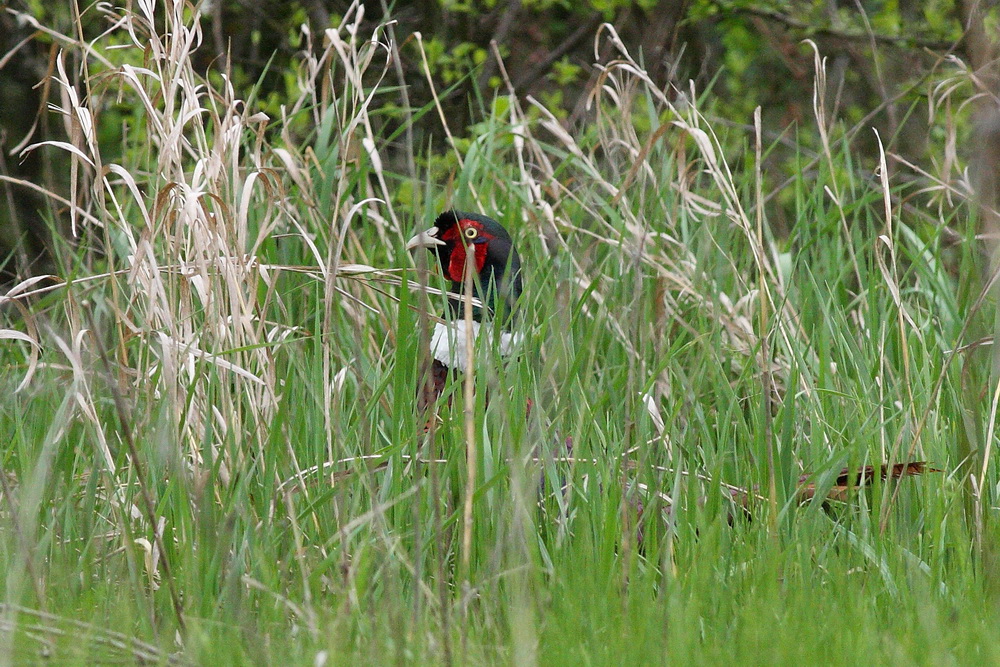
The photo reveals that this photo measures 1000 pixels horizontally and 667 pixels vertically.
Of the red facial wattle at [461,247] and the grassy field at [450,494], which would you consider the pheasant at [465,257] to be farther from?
the grassy field at [450,494]

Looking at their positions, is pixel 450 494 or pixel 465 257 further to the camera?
pixel 465 257

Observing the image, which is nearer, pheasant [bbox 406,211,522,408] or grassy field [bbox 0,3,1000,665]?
grassy field [bbox 0,3,1000,665]

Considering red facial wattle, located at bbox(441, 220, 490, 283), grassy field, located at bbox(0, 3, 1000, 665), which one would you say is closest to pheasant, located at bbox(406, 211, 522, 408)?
red facial wattle, located at bbox(441, 220, 490, 283)

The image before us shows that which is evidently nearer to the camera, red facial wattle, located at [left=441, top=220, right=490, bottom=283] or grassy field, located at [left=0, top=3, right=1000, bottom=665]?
grassy field, located at [left=0, top=3, right=1000, bottom=665]

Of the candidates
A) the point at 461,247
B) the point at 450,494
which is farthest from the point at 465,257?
the point at 450,494

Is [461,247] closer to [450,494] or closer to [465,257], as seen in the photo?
[465,257]

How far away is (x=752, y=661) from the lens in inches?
57.6

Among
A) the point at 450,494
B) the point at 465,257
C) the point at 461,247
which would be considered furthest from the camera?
the point at 461,247

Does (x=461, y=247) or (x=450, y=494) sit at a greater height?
(x=461, y=247)

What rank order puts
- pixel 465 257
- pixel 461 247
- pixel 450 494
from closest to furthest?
1. pixel 450 494
2. pixel 465 257
3. pixel 461 247

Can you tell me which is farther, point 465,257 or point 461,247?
point 461,247

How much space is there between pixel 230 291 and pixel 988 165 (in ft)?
4.39

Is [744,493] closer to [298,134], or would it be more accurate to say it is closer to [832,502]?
[832,502]

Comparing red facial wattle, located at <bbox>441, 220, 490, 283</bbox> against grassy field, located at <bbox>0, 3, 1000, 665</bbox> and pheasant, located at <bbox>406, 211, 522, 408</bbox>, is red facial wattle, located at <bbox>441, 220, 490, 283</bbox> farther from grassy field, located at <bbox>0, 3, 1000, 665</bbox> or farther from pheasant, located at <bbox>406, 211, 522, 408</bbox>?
grassy field, located at <bbox>0, 3, 1000, 665</bbox>
